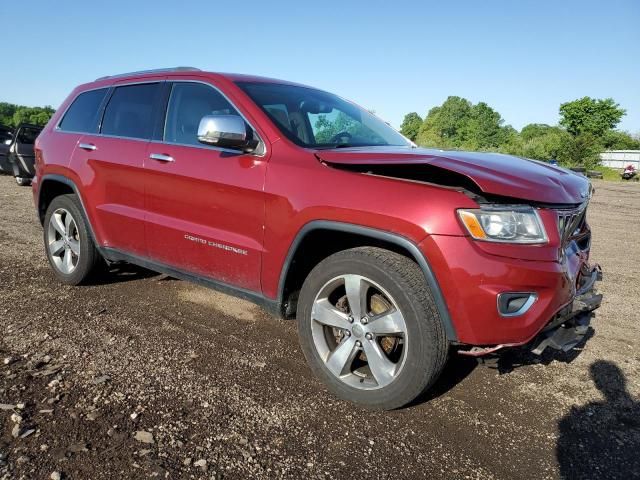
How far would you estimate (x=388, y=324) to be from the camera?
258cm

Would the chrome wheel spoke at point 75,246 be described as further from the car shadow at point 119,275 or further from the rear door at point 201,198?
the rear door at point 201,198

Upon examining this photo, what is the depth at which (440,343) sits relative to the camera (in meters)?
2.44

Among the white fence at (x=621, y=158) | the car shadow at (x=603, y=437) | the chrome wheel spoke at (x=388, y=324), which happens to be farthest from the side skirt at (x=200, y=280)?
the white fence at (x=621, y=158)

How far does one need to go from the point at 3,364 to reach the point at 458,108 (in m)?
95.4

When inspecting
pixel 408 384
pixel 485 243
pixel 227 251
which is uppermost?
pixel 485 243

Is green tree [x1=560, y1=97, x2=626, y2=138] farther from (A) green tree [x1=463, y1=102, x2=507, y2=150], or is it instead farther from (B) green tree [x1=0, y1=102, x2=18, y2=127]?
(B) green tree [x1=0, y1=102, x2=18, y2=127]

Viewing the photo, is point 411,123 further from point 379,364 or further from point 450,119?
point 379,364

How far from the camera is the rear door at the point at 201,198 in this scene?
121 inches

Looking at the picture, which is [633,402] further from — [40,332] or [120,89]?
[120,89]

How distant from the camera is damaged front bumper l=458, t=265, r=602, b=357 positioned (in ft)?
8.18

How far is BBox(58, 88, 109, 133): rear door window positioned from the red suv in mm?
235

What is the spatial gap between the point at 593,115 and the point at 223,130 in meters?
81.1

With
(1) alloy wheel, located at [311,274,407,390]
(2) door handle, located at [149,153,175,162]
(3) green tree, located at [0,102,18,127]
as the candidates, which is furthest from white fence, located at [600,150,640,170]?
(3) green tree, located at [0,102,18,127]

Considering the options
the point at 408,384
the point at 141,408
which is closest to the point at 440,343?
the point at 408,384
